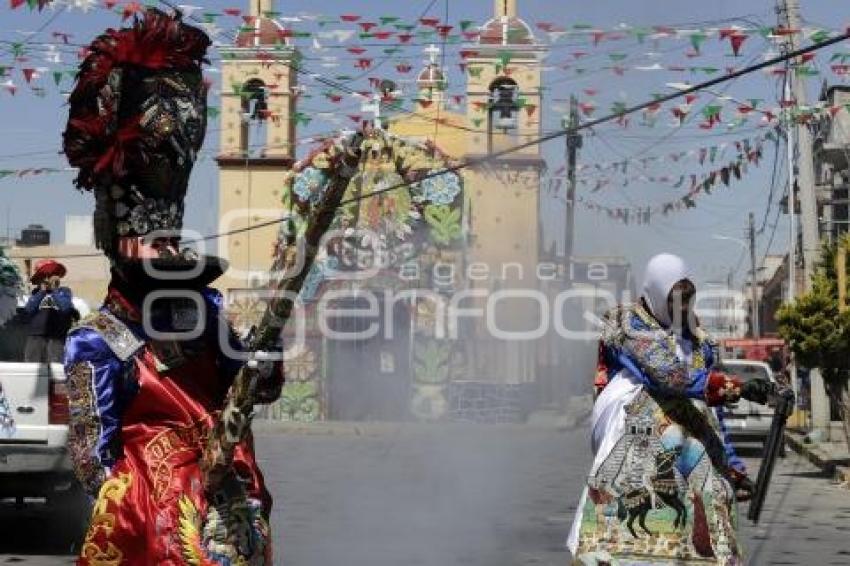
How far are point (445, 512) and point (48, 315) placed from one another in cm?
313

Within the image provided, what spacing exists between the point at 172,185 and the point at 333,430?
24432 millimetres

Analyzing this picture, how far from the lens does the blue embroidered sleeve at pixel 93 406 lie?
13.7 feet

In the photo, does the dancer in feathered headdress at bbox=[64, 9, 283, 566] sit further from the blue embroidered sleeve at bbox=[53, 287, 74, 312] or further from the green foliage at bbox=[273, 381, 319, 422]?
the green foliage at bbox=[273, 381, 319, 422]

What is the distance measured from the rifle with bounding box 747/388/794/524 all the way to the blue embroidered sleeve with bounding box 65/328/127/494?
2716 millimetres

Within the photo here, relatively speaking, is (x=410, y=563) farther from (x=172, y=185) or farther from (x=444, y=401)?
(x=444, y=401)

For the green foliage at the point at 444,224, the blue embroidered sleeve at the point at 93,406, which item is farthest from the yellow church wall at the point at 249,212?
the blue embroidered sleeve at the point at 93,406

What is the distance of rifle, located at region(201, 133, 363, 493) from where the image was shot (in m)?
3.85

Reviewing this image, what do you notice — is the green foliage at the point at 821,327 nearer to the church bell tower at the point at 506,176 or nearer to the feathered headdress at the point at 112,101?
the church bell tower at the point at 506,176

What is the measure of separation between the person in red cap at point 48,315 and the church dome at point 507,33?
14.8 ft

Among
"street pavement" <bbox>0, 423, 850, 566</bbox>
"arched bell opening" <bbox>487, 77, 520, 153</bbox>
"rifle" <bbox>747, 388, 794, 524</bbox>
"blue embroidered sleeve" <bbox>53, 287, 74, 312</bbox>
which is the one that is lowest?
"street pavement" <bbox>0, 423, 850, 566</bbox>

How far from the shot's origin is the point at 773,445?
6137 millimetres

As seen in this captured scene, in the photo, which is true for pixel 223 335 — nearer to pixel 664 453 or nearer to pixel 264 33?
pixel 664 453

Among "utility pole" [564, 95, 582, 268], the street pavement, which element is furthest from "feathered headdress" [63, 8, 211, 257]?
"utility pole" [564, 95, 582, 268]

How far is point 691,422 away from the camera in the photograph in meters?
6.22
